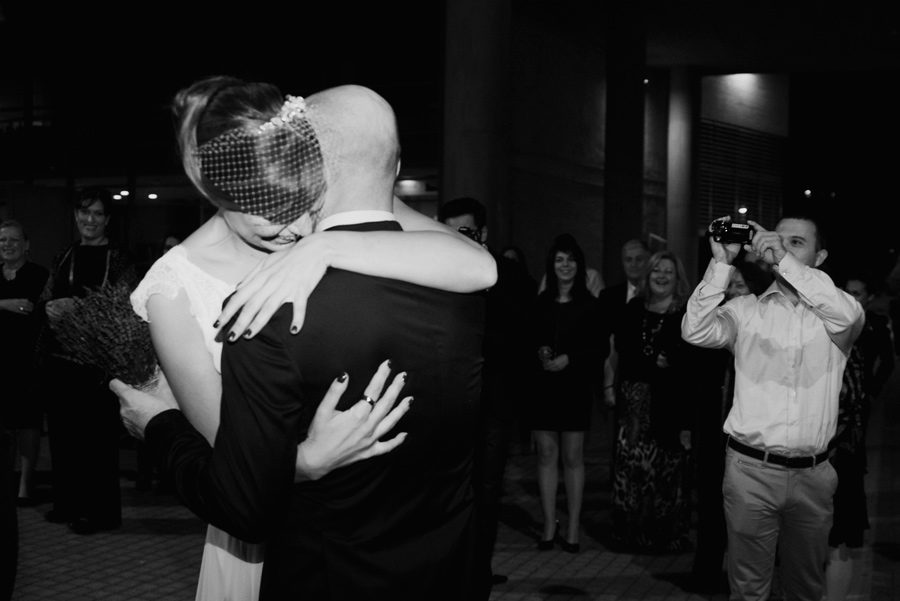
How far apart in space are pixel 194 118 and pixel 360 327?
1.87 ft

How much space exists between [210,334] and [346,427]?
2.15 feet

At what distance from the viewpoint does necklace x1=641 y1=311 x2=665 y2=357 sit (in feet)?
21.5

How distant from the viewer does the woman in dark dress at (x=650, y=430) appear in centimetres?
650

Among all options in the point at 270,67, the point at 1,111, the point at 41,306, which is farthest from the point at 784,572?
the point at 1,111

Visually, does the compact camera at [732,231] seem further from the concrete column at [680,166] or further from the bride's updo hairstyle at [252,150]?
the concrete column at [680,166]

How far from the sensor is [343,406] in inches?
73.2

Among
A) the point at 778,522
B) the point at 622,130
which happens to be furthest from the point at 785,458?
the point at 622,130

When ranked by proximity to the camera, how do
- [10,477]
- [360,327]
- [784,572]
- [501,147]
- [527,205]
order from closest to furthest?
[360,327] < [10,477] < [784,572] < [501,147] < [527,205]

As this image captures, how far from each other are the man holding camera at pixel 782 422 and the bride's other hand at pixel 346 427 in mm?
2650

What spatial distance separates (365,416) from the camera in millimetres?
1826

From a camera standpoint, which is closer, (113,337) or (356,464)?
(356,464)

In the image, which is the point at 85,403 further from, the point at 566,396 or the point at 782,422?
the point at 782,422

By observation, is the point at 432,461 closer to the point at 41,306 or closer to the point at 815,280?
the point at 815,280

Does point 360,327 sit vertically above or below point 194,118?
below
